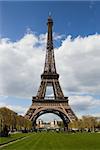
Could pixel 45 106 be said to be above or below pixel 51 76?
below

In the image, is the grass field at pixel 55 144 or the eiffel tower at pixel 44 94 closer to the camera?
the grass field at pixel 55 144

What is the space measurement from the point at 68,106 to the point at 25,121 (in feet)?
51.7

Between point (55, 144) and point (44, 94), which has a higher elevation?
point (44, 94)

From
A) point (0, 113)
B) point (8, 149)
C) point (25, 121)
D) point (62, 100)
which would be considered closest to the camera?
point (8, 149)

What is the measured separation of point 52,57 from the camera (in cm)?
10844

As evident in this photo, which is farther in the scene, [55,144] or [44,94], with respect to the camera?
[44,94]

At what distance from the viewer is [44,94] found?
4316 inches

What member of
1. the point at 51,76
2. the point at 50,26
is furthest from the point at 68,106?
the point at 50,26

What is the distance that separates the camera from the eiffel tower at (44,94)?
107 metres

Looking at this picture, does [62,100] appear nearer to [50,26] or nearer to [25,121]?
[25,121]

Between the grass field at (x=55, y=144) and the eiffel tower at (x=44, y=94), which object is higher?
the eiffel tower at (x=44, y=94)

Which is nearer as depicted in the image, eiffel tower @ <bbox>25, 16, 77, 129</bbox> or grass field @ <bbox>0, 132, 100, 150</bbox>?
grass field @ <bbox>0, 132, 100, 150</bbox>

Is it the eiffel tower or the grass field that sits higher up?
the eiffel tower

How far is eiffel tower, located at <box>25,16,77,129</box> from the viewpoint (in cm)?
10706
